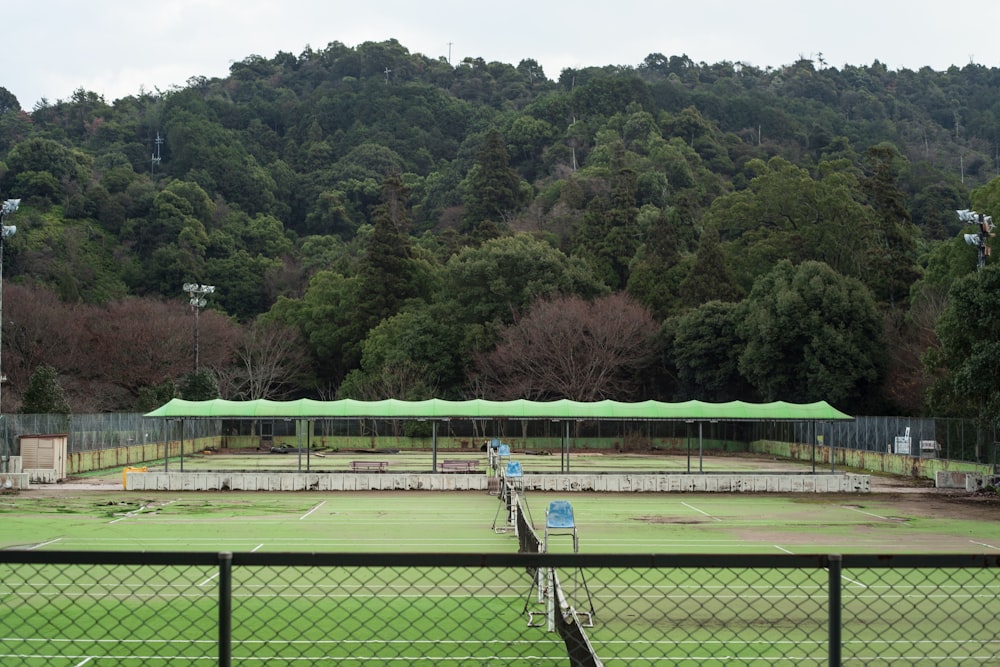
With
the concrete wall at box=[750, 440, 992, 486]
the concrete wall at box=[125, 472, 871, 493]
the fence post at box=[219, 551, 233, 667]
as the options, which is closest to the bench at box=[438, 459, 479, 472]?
the concrete wall at box=[125, 472, 871, 493]

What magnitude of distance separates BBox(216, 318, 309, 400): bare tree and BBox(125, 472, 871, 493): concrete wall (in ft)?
134

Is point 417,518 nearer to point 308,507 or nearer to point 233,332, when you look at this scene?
point 308,507

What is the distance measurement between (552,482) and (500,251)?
43.0m

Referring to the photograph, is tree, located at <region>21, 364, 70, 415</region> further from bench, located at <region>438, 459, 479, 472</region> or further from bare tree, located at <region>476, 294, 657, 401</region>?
bare tree, located at <region>476, 294, 657, 401</region>

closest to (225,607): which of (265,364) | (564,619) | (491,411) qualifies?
(564,619)

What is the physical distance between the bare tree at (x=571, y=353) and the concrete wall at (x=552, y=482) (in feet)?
104

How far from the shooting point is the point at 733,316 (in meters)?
72.0

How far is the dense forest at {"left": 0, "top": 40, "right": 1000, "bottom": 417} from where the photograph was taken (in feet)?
216

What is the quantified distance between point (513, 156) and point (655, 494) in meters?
102

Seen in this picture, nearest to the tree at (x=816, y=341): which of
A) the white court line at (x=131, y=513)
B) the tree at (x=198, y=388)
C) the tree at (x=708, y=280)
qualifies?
the tree at (x=708, y=280)

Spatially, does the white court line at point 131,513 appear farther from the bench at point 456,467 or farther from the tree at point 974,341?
the tree at point 974,341

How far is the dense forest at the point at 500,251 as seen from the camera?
65750mm

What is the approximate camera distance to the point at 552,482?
41.1m

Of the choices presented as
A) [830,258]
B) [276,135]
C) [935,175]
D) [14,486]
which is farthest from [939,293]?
[276,135]
